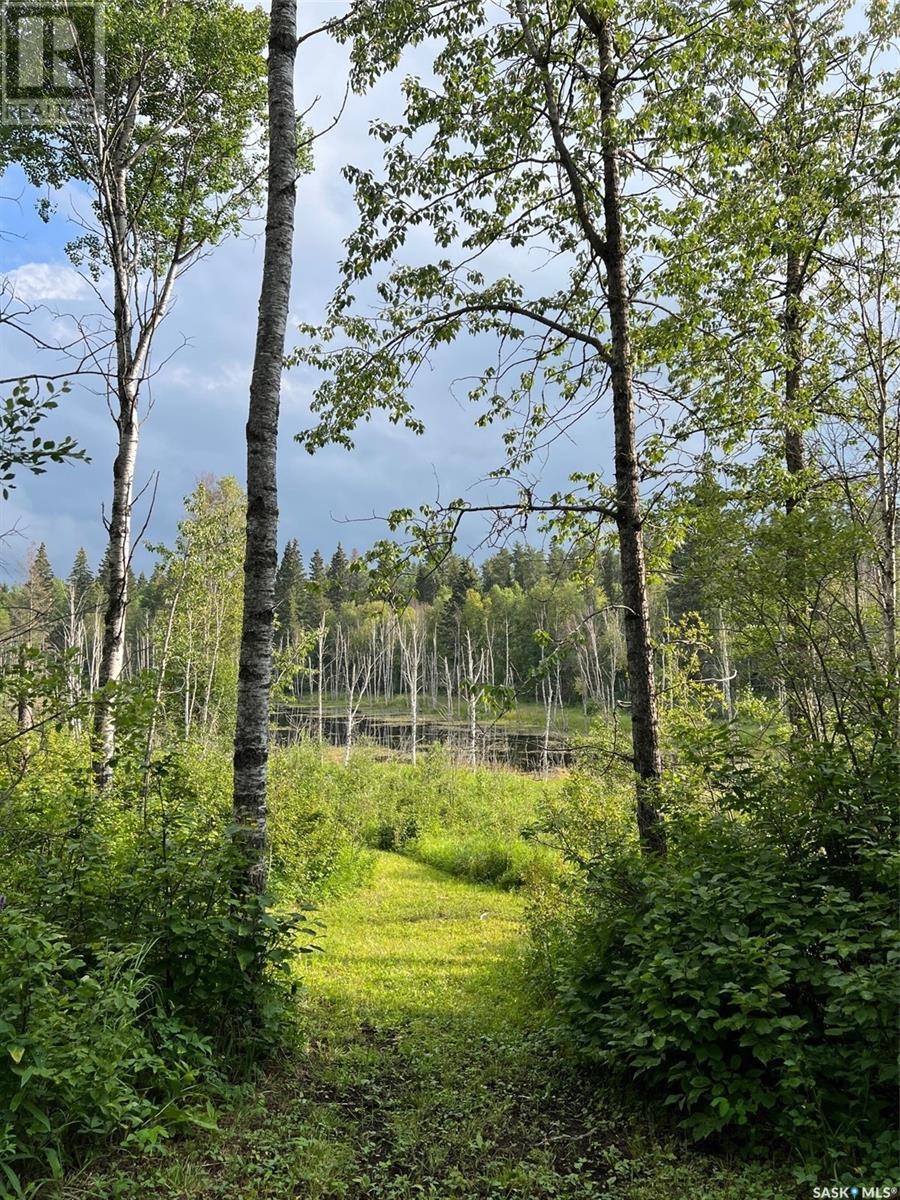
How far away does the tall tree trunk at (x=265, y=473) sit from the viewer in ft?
13.6

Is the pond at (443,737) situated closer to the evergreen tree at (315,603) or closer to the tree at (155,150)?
the evergreen tree at (315,603)

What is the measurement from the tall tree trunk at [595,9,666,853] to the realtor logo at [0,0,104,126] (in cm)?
679

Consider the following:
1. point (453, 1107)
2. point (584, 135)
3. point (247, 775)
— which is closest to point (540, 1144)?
point (453, 1107)

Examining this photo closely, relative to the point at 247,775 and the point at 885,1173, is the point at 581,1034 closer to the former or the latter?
the point at 885,1173

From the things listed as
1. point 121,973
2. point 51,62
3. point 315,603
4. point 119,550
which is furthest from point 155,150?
point 315,603

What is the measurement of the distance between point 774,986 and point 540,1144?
1.43m

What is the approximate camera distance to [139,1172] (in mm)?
2701

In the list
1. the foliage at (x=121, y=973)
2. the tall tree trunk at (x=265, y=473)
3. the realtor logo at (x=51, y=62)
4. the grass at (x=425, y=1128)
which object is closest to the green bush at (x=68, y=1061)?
the foliage at (x=121, y=973)

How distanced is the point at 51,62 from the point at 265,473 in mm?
8526

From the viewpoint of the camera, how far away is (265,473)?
174 inches

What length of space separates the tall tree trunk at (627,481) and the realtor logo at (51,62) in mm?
6792

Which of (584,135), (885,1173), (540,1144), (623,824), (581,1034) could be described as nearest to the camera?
(885,1173)

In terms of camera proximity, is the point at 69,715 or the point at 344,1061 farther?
the point at 344,1061

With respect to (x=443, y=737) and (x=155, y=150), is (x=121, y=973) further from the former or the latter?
(x=443, y=737)
